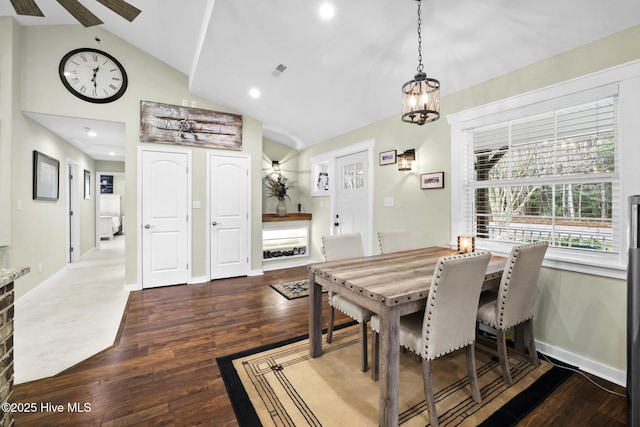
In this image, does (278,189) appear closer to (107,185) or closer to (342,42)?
(342,42)

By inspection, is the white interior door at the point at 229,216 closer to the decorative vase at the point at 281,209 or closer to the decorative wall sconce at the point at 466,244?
the decorative vase at the point at 281,209

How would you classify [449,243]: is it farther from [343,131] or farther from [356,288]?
[343,131]

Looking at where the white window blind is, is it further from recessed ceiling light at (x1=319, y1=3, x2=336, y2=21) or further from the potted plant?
the potted plant

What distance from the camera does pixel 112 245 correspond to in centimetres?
825

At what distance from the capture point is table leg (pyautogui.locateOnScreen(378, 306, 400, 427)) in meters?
1.51

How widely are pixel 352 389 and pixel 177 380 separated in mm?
1223

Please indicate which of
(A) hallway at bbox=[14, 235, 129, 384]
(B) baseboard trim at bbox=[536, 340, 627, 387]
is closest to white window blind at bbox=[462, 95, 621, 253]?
(B) baseboard trim at bbox=[536, 340, 627, 387]

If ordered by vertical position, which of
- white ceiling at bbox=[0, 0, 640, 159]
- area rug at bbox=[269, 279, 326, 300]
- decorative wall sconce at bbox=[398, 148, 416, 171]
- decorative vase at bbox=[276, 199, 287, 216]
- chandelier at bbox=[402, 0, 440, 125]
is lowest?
area rug at bbox=[269, 279, 326, 300]

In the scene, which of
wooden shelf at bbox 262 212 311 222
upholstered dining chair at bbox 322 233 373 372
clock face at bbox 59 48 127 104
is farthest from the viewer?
wooden shelf at bbox 262 212 311 222

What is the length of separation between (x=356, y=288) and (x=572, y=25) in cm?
239

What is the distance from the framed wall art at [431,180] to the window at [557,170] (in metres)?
0.14

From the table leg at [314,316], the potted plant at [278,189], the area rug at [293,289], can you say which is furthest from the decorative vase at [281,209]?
the table leg at [314,316]

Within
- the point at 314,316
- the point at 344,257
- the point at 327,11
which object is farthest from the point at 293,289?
the point at 327,11

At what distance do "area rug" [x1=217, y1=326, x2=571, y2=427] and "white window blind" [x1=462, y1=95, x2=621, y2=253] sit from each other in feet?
3.55
